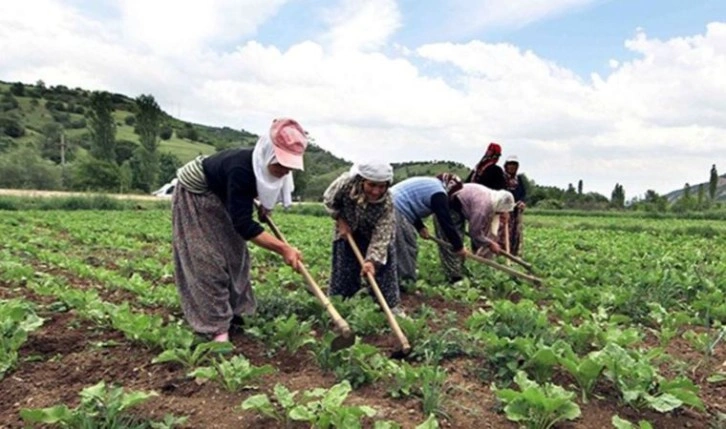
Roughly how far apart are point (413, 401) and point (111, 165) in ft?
161

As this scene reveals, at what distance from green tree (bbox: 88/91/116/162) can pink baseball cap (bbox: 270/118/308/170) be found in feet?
175

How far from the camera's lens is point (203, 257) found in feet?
12.8

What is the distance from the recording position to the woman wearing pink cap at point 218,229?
3.64m

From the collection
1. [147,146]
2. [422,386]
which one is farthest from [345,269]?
[147,146]

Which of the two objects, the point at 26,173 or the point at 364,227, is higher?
the point at 26,173

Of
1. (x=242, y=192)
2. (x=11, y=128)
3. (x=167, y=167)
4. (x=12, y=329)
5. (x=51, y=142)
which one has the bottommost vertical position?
(x=12, y=329)

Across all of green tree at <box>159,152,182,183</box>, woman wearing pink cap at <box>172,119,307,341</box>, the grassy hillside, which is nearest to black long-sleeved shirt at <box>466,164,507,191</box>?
woman wearing pink cap at <box>172,119,307,341</box>

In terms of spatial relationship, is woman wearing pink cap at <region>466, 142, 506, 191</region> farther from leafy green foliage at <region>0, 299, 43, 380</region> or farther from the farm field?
leafy green foliage at <region>0, 299, 43, 380</region>

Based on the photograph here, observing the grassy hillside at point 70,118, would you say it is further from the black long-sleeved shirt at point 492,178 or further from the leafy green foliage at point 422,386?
the leafy green foliage at point 422,386

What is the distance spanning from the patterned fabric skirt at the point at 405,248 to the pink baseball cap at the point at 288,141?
7.80 ft

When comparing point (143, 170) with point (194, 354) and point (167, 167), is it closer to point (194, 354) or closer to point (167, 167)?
point (167, 167)

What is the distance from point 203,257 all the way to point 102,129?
54.6m

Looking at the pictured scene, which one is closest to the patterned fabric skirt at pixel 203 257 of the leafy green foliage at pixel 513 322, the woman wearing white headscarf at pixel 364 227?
the woman wearing white headscarf at pixel 364 227

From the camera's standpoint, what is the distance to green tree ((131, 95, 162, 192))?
5119 centimetres
